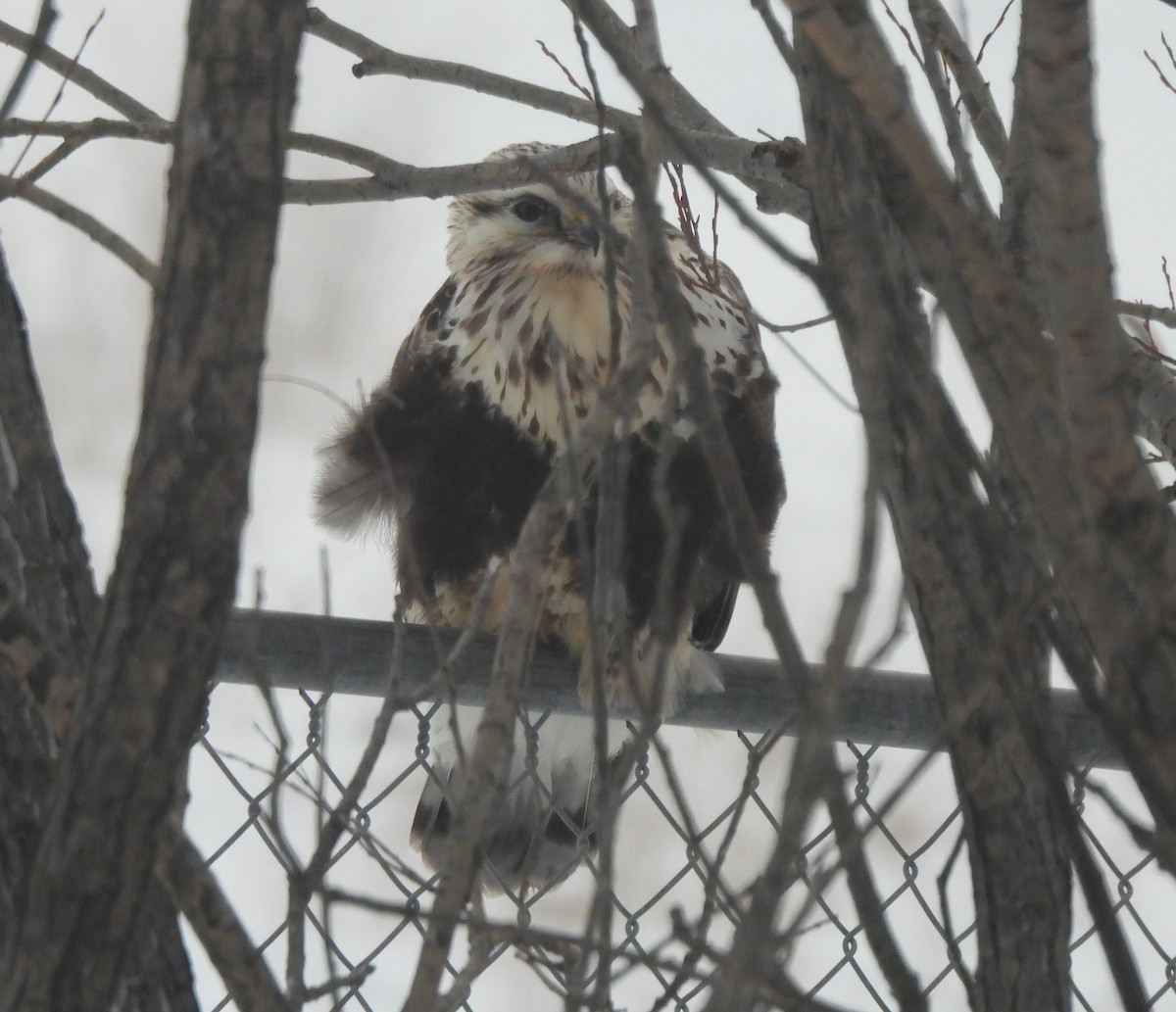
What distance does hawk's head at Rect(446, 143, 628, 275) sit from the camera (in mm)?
3002

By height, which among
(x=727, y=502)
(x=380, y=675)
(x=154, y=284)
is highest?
(x=380, y=675)

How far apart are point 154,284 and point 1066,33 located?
45 centimetres

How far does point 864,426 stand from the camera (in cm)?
79

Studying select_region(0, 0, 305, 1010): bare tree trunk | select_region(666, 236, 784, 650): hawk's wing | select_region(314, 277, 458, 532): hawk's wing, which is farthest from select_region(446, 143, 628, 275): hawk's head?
select_region(0, 0, 305, 1010): bare tree trunk

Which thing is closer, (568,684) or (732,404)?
(568,684)

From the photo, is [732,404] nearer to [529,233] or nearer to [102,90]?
[529,233]

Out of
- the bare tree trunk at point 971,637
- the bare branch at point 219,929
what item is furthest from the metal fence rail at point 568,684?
the bare branch at point 219,929

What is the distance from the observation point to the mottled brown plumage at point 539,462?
2.59 meters

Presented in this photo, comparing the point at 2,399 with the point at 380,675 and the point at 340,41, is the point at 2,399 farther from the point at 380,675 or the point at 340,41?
the point at 340,41

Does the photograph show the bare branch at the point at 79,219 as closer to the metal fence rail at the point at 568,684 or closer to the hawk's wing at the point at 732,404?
the metal fence rail at the point at 568,684

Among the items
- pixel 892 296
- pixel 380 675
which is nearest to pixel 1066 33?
pixel 892 296

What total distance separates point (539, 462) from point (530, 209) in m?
0.69

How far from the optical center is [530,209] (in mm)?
3211

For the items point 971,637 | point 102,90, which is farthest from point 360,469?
point 971,637
